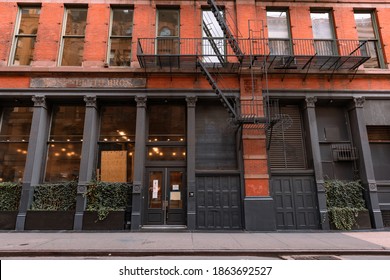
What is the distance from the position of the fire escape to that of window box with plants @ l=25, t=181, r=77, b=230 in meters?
6.89

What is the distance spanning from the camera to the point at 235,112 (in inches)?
419

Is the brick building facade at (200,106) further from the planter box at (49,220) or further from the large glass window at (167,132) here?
the planter box at (49,220)

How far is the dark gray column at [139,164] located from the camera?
10.2 metres

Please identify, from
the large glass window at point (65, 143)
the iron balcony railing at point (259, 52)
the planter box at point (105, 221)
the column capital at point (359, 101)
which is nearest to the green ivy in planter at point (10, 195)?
the large glass window at point (65, 143)

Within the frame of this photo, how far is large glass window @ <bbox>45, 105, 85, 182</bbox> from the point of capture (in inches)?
446

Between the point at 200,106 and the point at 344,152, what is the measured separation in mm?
7351

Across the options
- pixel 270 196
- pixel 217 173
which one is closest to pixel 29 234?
pixel 217 173

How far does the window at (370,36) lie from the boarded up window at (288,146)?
4.96 m

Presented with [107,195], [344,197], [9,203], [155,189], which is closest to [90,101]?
[107,195]

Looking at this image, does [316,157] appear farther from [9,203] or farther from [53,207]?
[9,203]

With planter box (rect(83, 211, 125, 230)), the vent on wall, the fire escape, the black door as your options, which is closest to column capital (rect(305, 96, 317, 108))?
the fire escape

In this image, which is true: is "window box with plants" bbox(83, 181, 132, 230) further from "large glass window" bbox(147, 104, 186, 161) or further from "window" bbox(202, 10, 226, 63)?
"window" bbox(202, 10, 226, 63)

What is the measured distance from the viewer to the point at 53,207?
411 inches

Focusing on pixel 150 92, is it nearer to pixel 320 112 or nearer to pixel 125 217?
pixel 125 217
